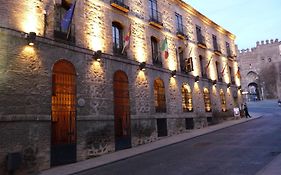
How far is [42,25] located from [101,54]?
3546mm

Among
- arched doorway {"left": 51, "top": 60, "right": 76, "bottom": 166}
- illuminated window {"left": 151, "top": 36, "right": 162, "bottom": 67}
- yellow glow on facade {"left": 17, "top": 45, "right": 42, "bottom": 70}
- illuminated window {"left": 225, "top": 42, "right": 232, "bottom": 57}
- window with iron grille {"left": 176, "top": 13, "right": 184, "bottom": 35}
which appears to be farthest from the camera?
illuminated window {"left": 225, "top": 42, "right": 232, "bottom": 57}

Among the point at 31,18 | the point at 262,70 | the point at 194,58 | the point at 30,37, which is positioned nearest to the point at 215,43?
the point at 194,58

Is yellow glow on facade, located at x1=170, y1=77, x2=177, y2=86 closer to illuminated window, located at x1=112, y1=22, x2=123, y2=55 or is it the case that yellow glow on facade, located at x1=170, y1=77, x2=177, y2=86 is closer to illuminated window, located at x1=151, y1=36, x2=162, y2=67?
illuminated window, located at x1=151, y1=36, x2=162, y2=67

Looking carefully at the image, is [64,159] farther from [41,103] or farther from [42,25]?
[42,25]

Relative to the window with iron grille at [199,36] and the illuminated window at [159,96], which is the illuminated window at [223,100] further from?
the illuminated window at [159,96]

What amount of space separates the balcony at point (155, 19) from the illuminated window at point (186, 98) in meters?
5.53

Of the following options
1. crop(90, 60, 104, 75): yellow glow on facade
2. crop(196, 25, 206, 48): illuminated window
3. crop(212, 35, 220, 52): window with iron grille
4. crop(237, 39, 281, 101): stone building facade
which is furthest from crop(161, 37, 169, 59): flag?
crop(237, 39, 281, 101): stone building facade

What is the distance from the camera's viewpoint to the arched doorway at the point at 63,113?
11.8 meters

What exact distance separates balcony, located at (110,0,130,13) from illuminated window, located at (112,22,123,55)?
0.96 metres

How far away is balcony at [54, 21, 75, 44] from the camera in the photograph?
12.8 m

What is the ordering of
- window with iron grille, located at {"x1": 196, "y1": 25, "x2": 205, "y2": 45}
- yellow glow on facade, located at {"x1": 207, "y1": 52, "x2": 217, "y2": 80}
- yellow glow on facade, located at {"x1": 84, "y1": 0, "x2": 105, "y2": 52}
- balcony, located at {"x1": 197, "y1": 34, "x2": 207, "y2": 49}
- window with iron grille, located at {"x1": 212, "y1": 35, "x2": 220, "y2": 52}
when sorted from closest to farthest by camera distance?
1. yellow glow on facade, located at {"x1": 84, "y1": 0, "x2": 105, "y2": 52}
2. balcony, located at {"x1": 197, "y1": 34, "x2": 207, "y2": 49}
3. window with iron grille, located at {"x1": 196, "y1": 25, "x2": 205, "y2": 45}
4. yellow glow on facade, located at {"x1": 207, "y1": 52, "x2": 217, "y2": 80}
5. window with iron grille, located at {"x1": 212, "y1": 35, "x2": 220, "y2": 52}

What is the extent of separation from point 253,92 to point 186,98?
171 feet

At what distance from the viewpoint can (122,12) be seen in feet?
55.3

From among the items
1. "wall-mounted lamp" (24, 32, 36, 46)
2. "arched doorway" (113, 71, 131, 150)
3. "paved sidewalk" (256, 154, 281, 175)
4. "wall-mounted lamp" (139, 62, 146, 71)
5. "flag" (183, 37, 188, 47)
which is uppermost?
"flag" (183, 37, 188, 47)
